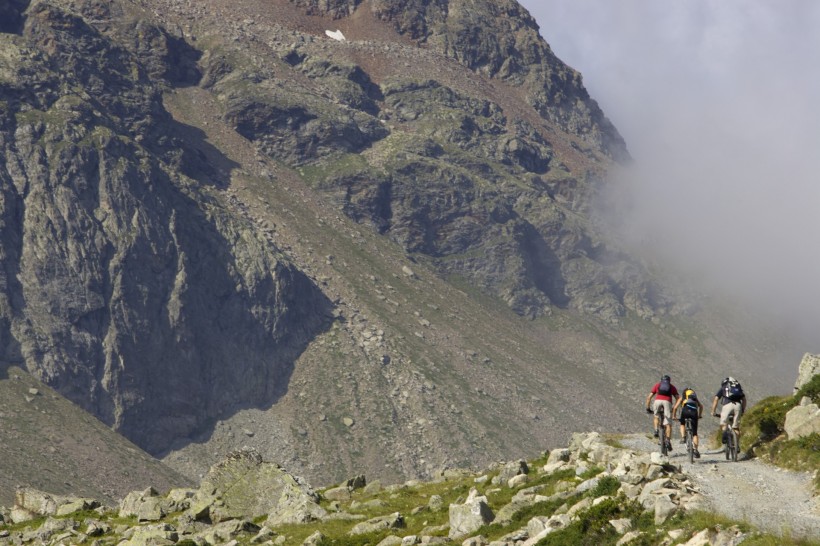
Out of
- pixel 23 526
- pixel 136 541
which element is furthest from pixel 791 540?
pixel 23 526

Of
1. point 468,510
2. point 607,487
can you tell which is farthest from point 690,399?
point 468,510

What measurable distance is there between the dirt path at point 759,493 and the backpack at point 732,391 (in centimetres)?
261

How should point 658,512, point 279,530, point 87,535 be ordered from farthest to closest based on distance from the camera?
point 87,535 → point 279,530 → point 658,512

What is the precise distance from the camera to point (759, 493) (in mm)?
33875

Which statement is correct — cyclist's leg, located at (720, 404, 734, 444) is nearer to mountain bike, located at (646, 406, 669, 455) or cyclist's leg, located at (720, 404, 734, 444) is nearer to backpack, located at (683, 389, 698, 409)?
backpack, located at (683, 389, 698, 409)

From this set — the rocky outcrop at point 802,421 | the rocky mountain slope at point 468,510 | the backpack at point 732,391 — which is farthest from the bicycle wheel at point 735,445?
the rocky outcrop at point 802,421

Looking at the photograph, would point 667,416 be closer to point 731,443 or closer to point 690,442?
point 731,443

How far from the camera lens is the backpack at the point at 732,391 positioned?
42.5m

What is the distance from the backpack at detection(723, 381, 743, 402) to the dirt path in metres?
2.61

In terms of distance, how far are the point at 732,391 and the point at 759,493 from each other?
9352 millimetres

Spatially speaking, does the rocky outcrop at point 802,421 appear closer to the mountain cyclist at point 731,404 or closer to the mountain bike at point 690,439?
the mountain cyclist at point 731,404

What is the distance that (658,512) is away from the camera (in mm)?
28656

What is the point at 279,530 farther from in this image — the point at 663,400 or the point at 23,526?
the point at 23,526

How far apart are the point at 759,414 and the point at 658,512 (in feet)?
67.1
